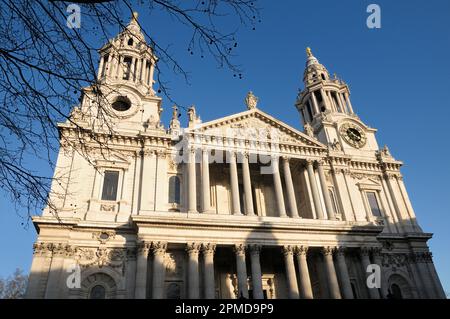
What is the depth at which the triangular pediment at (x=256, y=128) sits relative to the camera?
27812 millimetres

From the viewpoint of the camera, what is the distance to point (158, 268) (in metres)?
20.0

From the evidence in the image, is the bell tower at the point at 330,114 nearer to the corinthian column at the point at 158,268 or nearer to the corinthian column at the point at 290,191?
the corinthian column at the point at 290,191

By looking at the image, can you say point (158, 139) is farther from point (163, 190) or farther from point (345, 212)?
point (345, 212)

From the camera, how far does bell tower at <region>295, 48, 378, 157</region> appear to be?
112 ft

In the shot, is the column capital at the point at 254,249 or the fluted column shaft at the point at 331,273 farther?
the column capital at the point at 254,249

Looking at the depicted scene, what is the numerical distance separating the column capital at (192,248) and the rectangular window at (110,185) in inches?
273

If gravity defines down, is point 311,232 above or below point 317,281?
above

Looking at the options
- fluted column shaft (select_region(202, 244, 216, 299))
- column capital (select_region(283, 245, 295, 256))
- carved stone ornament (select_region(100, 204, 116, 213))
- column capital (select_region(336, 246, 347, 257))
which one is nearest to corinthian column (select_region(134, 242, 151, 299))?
fluted column shaft (select_region(202, 244, 216, 299))

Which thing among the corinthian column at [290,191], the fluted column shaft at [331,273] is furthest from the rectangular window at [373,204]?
the fluted column shaft at [331,273]

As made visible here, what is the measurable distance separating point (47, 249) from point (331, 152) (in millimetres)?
23124

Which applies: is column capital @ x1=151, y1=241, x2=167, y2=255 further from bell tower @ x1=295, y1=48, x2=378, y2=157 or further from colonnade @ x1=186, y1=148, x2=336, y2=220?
bell tower @ x1=295, y1=48, x2=378, y2=157

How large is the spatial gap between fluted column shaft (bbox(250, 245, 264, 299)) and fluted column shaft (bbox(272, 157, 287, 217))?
4.19 metres
